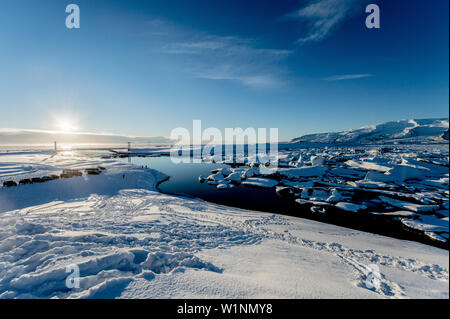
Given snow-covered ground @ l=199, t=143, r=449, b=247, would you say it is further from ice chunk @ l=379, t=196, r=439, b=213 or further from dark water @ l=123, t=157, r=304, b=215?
dark water @ l=123, t=157, r=304, b=215

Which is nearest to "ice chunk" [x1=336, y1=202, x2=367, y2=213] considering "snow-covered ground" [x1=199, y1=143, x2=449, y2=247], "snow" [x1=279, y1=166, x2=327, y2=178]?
"snow-covered ground" [x1=199, y1=143, x2=449, y2=247]

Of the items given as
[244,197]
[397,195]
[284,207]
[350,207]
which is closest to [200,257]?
[284,207]

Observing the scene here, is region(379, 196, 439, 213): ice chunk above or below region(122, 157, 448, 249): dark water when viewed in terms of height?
above

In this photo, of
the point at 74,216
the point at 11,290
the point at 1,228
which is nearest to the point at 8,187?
the point at 74,216

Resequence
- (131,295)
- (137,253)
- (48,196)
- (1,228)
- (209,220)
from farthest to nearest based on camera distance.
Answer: (48,196)
(209,220)
(1,228)
(137,253)
(131,295)

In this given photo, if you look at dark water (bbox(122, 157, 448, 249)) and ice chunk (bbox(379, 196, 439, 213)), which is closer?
dark water (bbox(122, 157, 448, 249))

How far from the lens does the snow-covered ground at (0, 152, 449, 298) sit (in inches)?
118

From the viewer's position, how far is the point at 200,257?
181 inches

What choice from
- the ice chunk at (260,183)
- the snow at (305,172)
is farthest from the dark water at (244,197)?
the snow at (305,172)

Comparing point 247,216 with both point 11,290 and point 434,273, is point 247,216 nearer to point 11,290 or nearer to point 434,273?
point 434,273

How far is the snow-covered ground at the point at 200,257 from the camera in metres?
2.99

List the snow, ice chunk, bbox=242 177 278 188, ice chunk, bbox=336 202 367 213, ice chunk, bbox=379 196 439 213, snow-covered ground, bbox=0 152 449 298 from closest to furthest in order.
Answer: snow-covered ground, bbox=0 152 449 298, ice chunk, bbox=379 196 439 213, ice chunk, bbox=336 202 367 213, ice chunk, bbox=242 177 278 188, the snow
